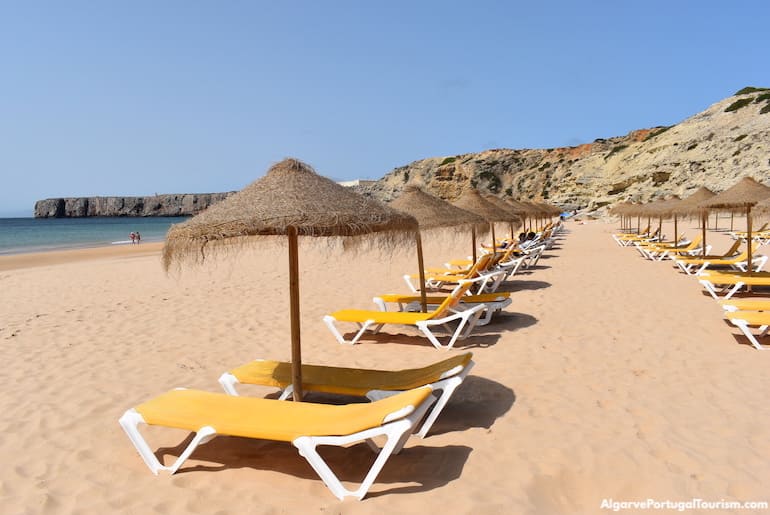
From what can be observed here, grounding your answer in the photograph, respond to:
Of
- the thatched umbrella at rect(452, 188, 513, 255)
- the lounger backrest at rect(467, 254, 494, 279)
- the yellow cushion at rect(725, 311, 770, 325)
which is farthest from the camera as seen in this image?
the thatched umbrella at rect(452, 188, 513, 255)

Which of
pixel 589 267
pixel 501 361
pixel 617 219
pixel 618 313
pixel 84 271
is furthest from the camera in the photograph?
pixel 617 219

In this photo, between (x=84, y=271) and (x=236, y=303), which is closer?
(x=236, y=303)

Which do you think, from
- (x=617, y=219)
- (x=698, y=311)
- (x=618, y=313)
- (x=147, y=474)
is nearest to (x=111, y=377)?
(x=147, y=474)

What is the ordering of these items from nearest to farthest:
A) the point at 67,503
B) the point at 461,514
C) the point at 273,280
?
the point at 461,514 → the point at 67,503 → the point at 273,280

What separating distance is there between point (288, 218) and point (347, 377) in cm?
136

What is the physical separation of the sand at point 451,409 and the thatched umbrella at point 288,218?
1047 mm

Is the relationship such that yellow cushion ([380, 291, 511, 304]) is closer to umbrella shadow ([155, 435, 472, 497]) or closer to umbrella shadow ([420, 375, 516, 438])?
umbrella shadow ([420, 375, 516, 438])

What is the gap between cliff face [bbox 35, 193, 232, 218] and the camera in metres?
110

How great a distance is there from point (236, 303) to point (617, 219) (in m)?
36.5

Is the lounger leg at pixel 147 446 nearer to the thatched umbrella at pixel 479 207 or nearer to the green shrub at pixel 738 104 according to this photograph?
the thatched umbrella at pixel 479 207

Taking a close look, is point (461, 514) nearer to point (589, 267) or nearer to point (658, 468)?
point (658, 468)

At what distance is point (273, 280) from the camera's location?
1108 centimetres

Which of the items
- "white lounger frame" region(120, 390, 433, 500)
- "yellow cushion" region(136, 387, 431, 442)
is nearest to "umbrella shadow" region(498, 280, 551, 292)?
"yellow cushion" region(136, 387, 431, 442)

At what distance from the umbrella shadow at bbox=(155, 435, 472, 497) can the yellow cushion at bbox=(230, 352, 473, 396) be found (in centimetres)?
46
